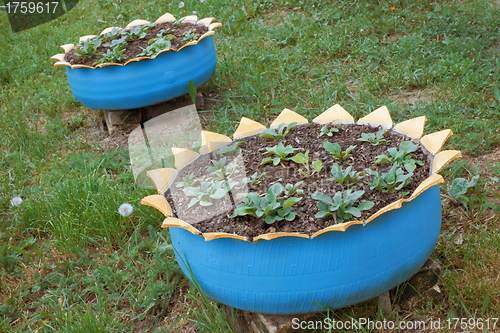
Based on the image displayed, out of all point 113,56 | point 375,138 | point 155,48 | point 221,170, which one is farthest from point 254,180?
point 113,56

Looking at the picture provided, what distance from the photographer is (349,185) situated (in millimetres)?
1714

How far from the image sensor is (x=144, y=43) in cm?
359

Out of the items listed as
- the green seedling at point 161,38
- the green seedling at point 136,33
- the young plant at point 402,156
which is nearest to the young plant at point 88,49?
the green seedling at point 136,33

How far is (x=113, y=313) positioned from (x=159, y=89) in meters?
1.84

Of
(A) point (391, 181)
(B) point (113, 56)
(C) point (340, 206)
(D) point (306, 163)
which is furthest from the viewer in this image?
(B) point (113, 56)

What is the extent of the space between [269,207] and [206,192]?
33cm

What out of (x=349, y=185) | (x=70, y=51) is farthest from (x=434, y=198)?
(x=70, y=51)

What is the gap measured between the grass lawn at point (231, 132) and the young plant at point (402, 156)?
50 cm

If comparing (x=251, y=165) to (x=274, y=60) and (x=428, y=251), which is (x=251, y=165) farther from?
(x=274, y=60)

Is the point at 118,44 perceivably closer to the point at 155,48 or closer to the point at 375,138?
the point at 155,48

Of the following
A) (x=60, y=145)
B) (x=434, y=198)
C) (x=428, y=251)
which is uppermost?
(x=434, y=198)

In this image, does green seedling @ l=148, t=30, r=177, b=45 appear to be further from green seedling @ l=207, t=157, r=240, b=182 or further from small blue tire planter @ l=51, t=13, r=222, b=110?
green seedling @ l=207, t=157, r=240, b=182

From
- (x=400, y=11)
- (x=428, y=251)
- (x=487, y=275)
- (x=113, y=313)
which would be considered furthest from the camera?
(x=400, y=11)

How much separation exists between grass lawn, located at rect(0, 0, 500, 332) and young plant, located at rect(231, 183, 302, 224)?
48 cm
